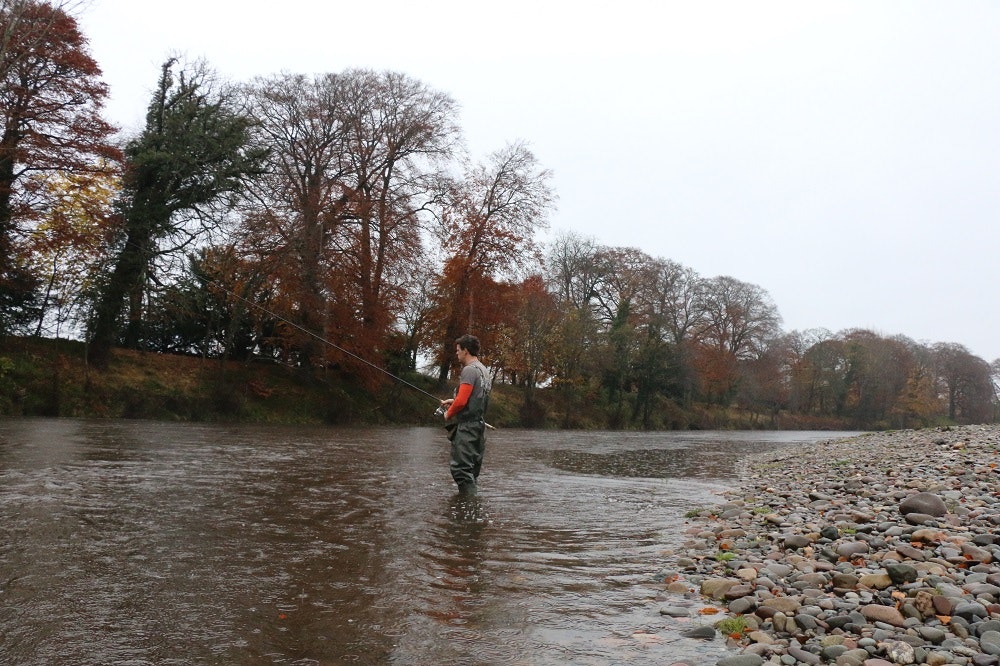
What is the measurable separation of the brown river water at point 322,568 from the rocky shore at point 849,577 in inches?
12.7

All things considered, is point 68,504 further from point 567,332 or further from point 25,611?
point 567,332

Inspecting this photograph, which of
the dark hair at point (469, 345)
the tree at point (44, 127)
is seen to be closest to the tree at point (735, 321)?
the tree at point (44, 127)

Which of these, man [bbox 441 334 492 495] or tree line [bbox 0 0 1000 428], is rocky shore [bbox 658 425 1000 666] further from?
tree line [bbox 0 0 1000 428]

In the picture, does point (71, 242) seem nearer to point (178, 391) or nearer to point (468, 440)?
point (178, 391)

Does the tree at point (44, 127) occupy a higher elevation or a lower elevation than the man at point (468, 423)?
higher

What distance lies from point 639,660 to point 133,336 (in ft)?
107

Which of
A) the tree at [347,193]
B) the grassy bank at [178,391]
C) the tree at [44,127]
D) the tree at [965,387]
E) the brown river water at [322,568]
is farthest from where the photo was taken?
the tree at [965,387]

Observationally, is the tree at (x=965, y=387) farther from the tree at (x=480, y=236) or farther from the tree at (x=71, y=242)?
the tree at (x=71, y=242)

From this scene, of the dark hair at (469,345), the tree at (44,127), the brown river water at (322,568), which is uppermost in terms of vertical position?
the tree at (44,127)

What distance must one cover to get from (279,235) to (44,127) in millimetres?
9542

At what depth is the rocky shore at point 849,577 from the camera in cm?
392

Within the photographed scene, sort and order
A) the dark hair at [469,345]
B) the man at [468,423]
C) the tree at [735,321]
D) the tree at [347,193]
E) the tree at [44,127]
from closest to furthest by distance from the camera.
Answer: the man at [468,423]
the dark hair at [469,345]
the tree at [44,127]
the tree at [347,193]
the tree at [735,321]

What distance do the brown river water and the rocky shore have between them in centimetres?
32

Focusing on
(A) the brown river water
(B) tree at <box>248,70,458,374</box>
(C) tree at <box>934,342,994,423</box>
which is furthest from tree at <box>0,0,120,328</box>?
(C) tree at <box>934,342,994,423</box>
